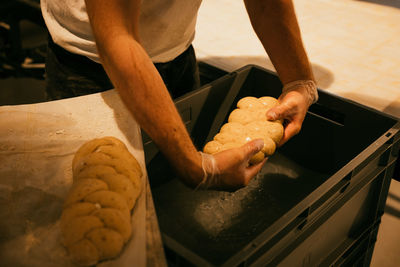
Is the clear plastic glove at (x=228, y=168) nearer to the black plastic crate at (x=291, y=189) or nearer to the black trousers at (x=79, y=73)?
the black plastic crate at (x=291, y=189)

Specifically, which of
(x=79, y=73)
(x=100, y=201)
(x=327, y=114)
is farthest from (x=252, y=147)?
(x=79, y=73)

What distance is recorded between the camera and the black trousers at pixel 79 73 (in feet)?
4.60

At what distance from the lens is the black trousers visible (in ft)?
4.60

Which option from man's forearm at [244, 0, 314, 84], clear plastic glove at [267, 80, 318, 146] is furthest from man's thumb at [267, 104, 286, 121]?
man's forearm at [244, 0, 314, 84]

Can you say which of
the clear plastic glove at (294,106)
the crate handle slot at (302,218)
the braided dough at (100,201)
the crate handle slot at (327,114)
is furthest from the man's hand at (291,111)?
the braided dough at (100,201)

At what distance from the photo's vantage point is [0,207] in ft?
3.45

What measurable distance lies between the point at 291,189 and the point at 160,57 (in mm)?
641

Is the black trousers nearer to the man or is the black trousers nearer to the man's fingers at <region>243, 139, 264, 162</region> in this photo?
the man

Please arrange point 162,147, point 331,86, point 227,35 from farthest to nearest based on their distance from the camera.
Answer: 1. point 227,35
2. point 331,86
3. point 162,147

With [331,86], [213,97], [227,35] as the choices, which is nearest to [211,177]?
[213,97]

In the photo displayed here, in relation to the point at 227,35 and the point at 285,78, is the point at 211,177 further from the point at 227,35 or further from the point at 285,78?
the point at 227,35

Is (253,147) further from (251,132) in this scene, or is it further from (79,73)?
(79,73)

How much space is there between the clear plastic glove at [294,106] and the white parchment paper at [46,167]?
45cm

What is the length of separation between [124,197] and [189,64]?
0.69m
